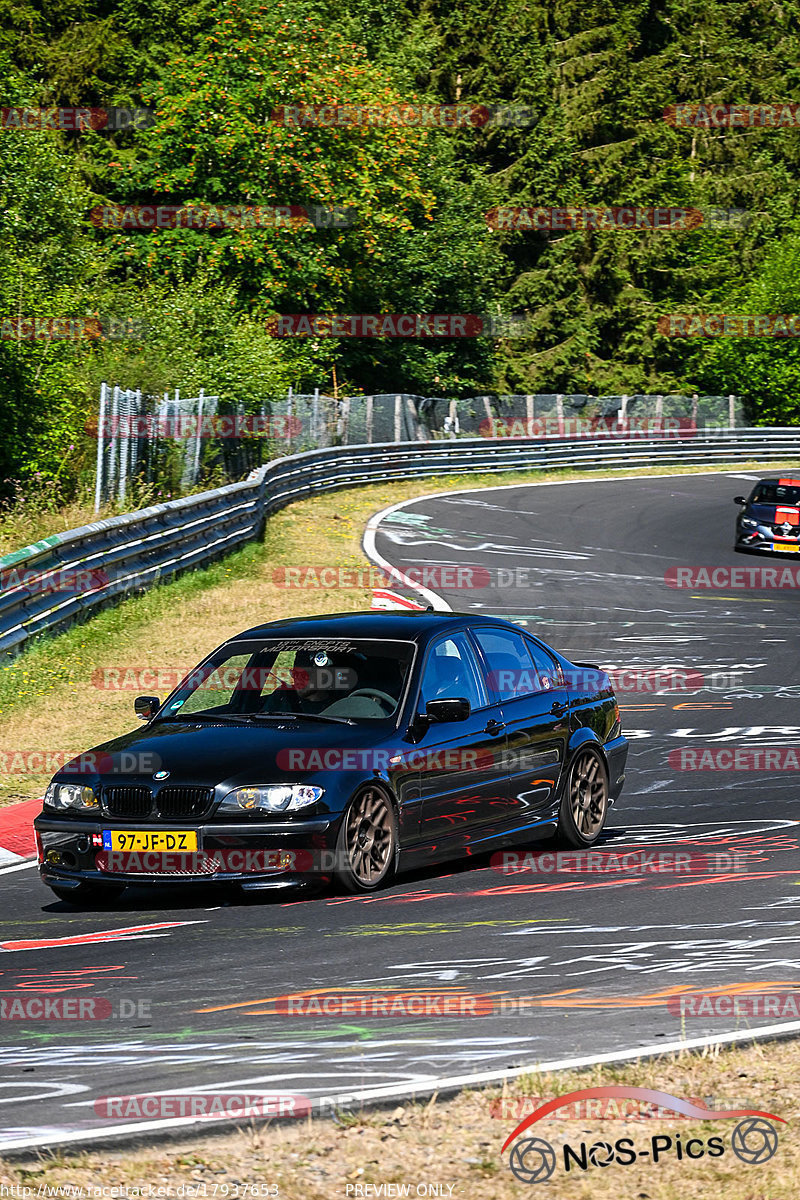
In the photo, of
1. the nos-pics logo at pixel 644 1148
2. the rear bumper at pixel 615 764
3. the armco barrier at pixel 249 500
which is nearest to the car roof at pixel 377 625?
the rear bumper at pixel 615 764

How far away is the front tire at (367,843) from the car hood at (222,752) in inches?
11.2

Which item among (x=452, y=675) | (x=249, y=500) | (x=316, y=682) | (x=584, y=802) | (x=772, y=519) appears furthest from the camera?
(x=772, y=519)

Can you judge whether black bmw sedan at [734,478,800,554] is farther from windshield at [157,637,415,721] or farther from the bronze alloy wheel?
windshield at [157,637,415,721]

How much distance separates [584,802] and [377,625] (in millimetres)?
1807

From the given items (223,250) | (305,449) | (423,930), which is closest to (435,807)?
(423,930)

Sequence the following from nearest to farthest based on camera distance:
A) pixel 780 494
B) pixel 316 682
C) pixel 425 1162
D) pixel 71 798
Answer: pixel 425 1162, pixel 71 798, pixel 316 682, pixel 780 494

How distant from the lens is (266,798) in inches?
340

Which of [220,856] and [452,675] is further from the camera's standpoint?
[452,675]

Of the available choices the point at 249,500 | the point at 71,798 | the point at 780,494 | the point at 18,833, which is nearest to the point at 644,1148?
the point at 71,798

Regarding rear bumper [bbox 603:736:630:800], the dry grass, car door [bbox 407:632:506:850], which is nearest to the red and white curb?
car door [bbox 407:632:506:850]

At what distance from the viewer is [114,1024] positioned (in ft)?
20.6

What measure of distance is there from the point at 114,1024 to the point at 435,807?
11.2 feet

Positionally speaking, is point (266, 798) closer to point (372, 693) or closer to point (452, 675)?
point (372, 693)

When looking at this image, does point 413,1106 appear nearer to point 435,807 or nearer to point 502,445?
point 435,807
